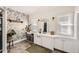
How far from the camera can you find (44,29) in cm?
165

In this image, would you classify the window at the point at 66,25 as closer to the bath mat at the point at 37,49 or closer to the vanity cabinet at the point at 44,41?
the vanity cabinet at the point at 44,41

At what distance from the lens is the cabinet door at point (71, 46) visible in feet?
5.10

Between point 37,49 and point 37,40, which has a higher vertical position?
point 37,40

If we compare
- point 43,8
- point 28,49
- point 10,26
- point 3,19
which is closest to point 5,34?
point 10,26

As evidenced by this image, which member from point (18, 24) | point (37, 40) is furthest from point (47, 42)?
point (18, 24)

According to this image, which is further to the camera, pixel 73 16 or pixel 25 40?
pixel 25 40

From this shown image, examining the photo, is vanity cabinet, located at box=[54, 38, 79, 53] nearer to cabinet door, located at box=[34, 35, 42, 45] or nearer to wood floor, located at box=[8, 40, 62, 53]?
wood floor, located at box=[8, 40, 62, 53]

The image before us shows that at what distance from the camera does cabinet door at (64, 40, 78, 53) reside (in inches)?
61.2

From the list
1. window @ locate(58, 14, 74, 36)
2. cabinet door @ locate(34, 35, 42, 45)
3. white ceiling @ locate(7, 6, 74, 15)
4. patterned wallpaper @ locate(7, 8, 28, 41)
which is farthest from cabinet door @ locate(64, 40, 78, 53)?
patterned wallpaper @ locate(7, 8, 28, 41)

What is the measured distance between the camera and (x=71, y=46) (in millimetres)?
1566

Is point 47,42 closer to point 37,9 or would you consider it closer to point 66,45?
point 66,45

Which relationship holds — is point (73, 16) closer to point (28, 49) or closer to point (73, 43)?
point (73, 43)
